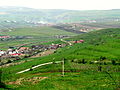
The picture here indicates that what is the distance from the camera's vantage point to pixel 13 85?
180 feet

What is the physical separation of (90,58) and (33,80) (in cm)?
2768

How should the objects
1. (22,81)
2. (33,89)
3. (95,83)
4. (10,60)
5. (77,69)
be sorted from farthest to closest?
(10,60) → (77,69) → (22,81) → (95,83) → (33,89)

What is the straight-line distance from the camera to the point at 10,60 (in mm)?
99562

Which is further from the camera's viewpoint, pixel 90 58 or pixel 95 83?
pixel 90 58

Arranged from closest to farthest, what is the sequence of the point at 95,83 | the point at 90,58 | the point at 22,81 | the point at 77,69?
1. the point at 95,83
2. the point at 22,81
3. the point at 77,69
4. the point at 90,58

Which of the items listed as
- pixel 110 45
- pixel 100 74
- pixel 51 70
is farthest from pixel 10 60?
pixel 100 74

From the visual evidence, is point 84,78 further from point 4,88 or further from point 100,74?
point 4,88

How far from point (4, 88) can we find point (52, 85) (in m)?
9.81

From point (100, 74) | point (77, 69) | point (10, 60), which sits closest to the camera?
point (100, 74)

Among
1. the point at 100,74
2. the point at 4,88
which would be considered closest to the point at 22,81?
the point at 4,88

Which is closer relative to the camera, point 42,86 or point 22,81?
point 42,86

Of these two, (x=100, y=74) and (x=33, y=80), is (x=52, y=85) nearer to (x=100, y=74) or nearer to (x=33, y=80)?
(x=33, y=80)

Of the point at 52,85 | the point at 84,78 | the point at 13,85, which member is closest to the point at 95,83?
the point at 84,78

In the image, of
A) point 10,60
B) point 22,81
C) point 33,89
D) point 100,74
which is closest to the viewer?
point 33,89
